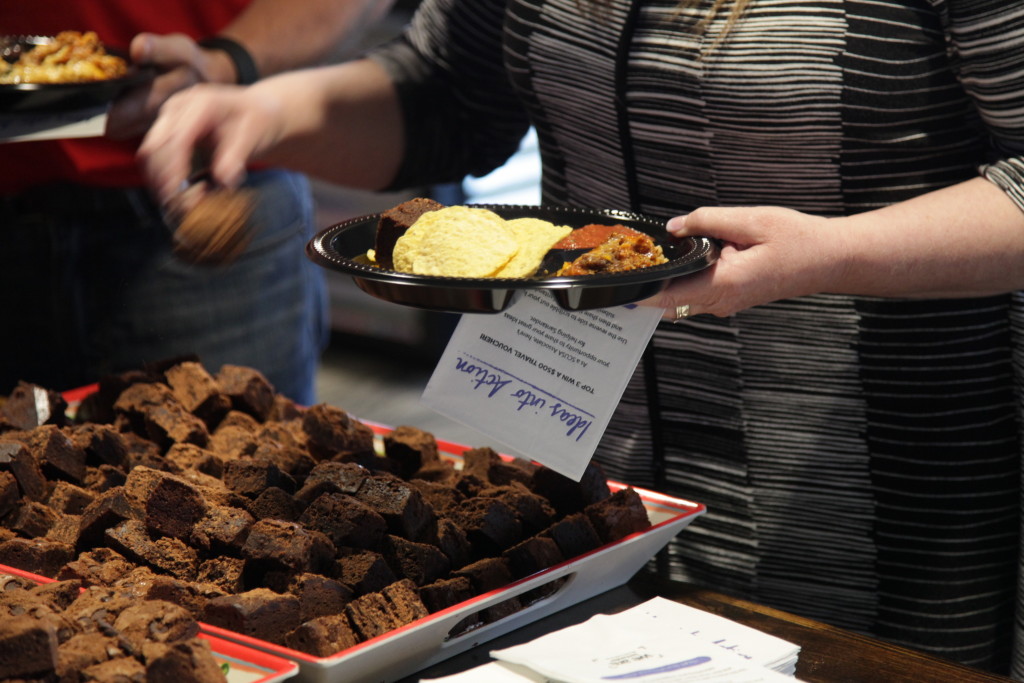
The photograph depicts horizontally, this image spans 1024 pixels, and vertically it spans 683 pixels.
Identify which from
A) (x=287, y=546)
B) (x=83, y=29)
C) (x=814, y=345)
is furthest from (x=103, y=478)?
(x=83, y=29)

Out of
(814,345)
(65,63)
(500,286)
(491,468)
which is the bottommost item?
(491,468)

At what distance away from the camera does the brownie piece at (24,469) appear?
1.38 metres

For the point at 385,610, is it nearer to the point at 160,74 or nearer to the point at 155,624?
the point at 155,624

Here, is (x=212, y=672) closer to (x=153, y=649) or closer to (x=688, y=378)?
(x=153, y=649)

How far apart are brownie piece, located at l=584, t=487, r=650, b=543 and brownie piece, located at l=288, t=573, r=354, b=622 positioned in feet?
1.06

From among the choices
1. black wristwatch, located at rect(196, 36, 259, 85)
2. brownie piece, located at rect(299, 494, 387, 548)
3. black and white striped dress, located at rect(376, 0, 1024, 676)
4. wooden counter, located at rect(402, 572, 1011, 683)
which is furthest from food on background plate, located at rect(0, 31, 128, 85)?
wooden counter, located at rect(402, 572, 1011, 683)

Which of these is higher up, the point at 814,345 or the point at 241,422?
the point at 814,345

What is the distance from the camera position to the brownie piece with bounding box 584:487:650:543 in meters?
1.30

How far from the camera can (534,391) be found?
4.10 feet

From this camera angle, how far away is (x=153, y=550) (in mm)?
1218

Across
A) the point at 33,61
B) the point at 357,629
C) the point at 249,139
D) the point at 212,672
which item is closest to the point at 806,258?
the point at 357,629

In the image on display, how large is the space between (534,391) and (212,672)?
46cm

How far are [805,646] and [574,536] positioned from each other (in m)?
0.28

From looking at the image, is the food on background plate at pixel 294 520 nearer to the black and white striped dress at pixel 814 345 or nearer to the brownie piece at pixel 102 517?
the brownie piece at pixel 102 517
